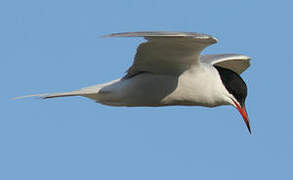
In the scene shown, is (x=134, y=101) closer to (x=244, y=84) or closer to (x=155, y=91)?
(x=155, y=91)

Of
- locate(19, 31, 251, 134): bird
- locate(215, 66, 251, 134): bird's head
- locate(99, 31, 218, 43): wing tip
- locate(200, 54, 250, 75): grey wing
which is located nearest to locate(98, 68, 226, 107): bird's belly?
locate(19, 31, 251, 134): bird

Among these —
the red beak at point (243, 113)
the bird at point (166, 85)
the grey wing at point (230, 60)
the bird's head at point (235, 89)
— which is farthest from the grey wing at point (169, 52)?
the grey wing at point (230, 60)

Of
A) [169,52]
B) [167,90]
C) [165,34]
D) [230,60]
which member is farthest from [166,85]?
[230,60]

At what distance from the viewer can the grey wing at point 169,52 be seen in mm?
7886

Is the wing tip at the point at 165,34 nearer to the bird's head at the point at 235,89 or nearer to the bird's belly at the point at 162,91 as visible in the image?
the bird's belly at the point at 162,91

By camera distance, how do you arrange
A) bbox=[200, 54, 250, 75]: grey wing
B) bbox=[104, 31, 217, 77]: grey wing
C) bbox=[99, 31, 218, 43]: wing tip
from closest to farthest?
bbox=[99, 31, 218, 43]: wing tip
bbox=[104, 31, 217, 77]: grey wing
bbox=[200, 54, 250, 75]: grey wing

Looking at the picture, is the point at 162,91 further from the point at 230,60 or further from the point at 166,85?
the point at 230,60

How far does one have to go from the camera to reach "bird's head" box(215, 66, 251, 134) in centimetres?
903

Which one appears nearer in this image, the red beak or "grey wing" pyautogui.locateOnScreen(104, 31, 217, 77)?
"grey wing" pyautogui.locateOnScreen(104, 31, 217, 77)

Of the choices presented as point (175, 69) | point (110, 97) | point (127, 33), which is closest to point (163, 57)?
point (175, 69)

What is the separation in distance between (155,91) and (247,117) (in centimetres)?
119

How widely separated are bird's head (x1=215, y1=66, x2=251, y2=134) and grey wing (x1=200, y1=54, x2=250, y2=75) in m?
0.79

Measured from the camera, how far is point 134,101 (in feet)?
28.9

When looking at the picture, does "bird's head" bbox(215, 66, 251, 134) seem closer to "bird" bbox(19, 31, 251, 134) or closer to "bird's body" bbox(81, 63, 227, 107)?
"bird" bbox(19, 31, 251, 134)
